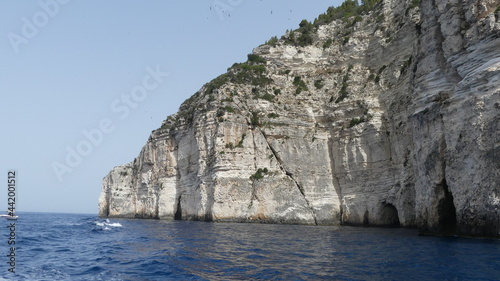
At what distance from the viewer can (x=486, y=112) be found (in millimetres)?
24875

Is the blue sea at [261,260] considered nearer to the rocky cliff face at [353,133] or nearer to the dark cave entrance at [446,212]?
the dark cave entrance at [446,212]

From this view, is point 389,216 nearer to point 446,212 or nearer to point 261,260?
point 446,212

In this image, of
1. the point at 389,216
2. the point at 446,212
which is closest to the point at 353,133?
the point at 389,216

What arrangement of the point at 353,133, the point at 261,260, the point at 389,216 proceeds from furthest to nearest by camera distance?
1. the point at 353,133
2. the point at 389,216
3. the point at 261,260

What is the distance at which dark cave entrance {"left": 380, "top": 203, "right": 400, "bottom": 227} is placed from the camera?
1672 inches

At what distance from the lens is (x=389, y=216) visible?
42.7 metres

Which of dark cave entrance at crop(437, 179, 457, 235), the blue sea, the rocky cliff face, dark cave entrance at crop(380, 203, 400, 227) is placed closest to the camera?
the blue sea

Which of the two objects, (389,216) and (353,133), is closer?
(389,216)

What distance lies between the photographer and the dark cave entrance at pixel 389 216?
139 feet

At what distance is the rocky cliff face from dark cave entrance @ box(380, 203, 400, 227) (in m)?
0.11

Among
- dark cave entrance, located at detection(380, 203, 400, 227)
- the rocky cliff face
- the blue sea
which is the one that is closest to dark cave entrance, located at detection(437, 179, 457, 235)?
the rocky cliff face

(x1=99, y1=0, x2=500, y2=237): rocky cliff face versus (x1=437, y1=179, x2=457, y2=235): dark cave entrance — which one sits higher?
(x1=99, y1=0, x2=500, y2=237): rocky cliff face

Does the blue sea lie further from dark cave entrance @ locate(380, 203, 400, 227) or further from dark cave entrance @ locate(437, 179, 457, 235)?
dark cave entrance @ locate(380, 203, 400, 227)

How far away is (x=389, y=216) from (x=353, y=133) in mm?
9834
